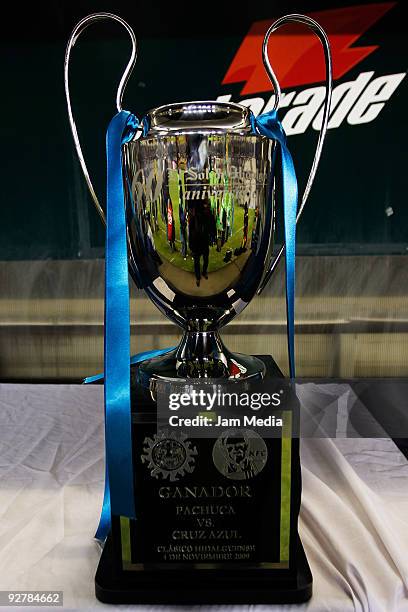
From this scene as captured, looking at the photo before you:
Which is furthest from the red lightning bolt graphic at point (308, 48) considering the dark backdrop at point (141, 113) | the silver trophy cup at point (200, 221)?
the silver trophy cup at point (200, 221)

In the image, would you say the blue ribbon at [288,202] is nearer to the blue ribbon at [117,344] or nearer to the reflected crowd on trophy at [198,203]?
the reflected crowd on trophy at [198,203]

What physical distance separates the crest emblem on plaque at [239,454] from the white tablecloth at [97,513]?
0.32ft

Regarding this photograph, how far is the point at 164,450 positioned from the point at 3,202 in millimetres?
2083

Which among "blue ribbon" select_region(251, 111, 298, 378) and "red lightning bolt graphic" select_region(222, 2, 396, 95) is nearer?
"blue ribbon" select_region(251, 111, 298, 378)

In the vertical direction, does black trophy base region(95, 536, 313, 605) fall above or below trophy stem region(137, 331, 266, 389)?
below

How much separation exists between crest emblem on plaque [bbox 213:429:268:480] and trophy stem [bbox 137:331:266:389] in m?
0.09

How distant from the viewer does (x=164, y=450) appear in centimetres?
40

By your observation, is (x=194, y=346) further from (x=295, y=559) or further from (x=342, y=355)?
(x=342, y=355)

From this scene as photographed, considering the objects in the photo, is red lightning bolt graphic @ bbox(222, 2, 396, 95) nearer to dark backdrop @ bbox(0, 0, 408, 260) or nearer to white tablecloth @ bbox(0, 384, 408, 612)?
dark backdrop @ bbox(0, 0, 408, 260)

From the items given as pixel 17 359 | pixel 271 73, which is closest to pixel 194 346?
pixel 271 73

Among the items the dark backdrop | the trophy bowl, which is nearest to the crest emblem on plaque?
the trophy bowl

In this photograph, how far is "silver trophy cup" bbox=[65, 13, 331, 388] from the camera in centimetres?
45

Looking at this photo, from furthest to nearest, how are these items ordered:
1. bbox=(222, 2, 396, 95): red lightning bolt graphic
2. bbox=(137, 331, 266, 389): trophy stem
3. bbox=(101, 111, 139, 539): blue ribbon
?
bbox=(222, 2, 396, 95): red lightning bolt graphic < bbox=(137, 331, 266, 389): trophy stem < bbox=(101, 111, 139, 539): blue ribbon

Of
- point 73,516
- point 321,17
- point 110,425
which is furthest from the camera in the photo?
point 321,17
